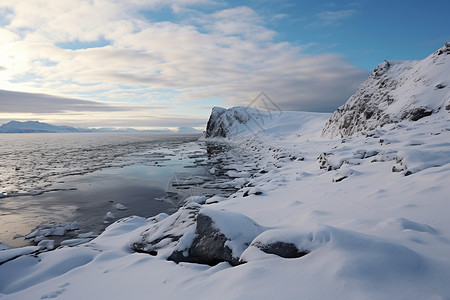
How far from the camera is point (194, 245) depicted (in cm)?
433

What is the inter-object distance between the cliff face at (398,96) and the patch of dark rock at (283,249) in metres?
17.7

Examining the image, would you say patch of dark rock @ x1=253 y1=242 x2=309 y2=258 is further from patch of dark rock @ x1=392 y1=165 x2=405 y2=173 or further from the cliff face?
the cliff face

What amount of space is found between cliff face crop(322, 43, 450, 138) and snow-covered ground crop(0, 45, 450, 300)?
13962mm

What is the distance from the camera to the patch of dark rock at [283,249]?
121 inches

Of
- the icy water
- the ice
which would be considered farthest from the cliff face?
the ice

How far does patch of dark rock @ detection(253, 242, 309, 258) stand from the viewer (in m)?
3.08

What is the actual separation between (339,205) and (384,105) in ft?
76.6

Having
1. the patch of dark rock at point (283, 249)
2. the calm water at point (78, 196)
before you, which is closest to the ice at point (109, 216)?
the calm water at point (78, 196)

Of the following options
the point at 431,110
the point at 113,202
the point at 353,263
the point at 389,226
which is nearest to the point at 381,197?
the point at 389,226

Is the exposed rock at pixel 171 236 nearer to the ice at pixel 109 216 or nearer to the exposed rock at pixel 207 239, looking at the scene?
the exposed rock at pixel 207 239

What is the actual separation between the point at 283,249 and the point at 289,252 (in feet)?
0.30

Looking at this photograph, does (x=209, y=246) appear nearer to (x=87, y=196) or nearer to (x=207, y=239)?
(x=207, y=239)

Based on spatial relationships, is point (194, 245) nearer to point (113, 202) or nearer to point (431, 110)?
point (113, 202)

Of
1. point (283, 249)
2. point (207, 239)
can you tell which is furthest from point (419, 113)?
point (207, 239)
